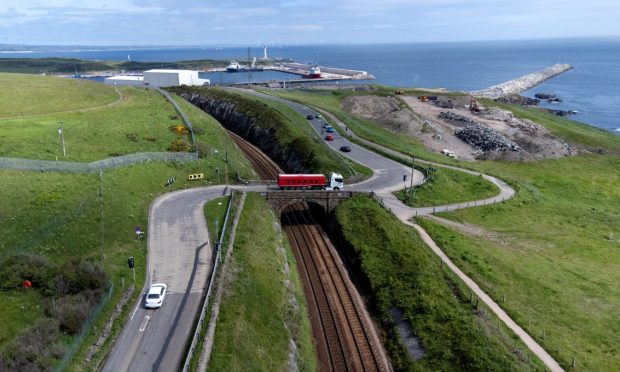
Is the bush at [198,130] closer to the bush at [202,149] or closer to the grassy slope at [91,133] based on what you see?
the grassy slope at [91,133]

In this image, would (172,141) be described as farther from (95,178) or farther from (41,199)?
(41,199)

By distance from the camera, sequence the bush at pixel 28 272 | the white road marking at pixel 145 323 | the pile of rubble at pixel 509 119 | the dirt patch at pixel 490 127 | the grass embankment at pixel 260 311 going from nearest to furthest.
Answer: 1. the grass embankment at pixel 260 311
2. the white road marking at pixel 145 323
3. the bush at pixel 28 272
4. the dirt patch at pixel 490 127
5. the pile of rubble at pixel 509 119

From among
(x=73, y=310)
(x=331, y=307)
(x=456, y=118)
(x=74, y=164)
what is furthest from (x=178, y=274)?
(x=456, y=118)

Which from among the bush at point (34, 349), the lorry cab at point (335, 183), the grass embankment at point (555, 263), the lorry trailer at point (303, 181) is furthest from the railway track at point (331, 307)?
the bush at point (34, 349)

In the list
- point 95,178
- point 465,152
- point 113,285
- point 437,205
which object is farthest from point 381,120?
point 113,285

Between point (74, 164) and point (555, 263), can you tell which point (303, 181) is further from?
point (555, 263)

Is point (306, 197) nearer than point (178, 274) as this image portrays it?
No

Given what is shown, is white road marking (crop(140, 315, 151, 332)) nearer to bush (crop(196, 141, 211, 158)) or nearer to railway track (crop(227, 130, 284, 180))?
bush (crop(196, 141, 211, 158))
